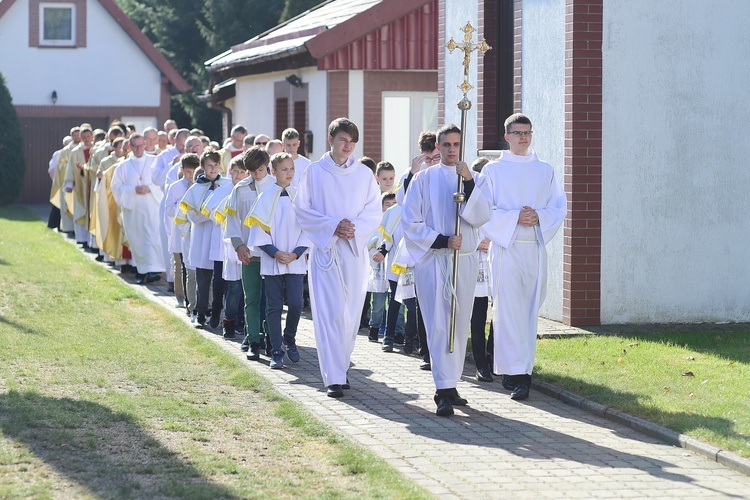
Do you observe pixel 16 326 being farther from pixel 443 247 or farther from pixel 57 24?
pixel 57 24

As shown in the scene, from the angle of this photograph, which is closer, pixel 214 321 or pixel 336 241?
pixel 336 241

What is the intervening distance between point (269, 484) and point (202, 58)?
44.2 metres

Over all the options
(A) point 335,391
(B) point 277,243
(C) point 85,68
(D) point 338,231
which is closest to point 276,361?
(B) point 277,243

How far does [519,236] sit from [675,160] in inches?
157

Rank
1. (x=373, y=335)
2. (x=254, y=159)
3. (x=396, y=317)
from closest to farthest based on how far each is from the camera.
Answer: (x=254, y=159) < (x=396, y=317) < (x=373, y=335)

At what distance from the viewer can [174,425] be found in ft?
28.2

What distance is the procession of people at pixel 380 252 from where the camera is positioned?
9.48 meters

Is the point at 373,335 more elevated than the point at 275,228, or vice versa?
the point at 275,228

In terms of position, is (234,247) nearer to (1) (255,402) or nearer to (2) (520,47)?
(1) (255,402)

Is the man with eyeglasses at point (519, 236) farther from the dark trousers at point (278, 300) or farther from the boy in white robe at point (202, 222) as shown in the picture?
the boy in white robe at point (202, 222)

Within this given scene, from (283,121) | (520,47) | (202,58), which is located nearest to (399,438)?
(520,47)

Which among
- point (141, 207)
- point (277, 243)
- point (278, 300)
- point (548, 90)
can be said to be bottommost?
point (278, 300)

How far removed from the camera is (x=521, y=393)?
984 centimetres

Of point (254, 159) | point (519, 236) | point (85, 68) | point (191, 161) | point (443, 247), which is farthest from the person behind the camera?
point (85, 68)
